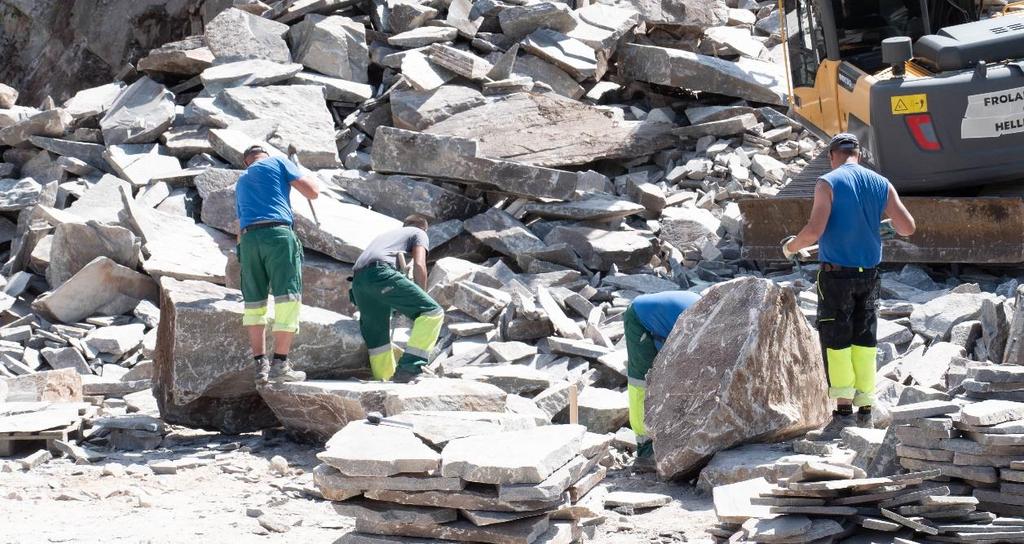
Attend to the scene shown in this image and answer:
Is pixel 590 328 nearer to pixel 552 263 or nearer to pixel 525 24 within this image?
pixel 552 263

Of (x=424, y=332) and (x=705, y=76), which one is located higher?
(x=705, y=76)

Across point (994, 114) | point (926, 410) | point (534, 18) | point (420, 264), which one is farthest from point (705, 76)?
point (926, 410)

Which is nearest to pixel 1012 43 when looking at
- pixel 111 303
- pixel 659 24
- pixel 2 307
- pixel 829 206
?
pixel 829 206

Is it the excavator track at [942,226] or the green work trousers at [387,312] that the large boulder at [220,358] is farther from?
the excavator track at [942,226]

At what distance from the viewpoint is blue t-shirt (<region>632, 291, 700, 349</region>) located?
6391mm

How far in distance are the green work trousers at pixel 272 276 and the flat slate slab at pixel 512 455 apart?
2308 millimetres

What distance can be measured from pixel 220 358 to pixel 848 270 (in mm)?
3589

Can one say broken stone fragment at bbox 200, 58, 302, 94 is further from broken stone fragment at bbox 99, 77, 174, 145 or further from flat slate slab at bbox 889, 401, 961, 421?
flat slate slab at bbox 889, 401, 961, 421

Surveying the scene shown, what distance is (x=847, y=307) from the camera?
6023mm

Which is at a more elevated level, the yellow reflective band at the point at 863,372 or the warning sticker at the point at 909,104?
the warning sticker at the point at 909,104

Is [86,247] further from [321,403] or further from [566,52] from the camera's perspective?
[566,52]

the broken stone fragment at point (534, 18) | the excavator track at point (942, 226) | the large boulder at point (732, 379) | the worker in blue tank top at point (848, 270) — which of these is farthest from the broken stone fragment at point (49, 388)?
the broken stone fragment at point (534, 18)

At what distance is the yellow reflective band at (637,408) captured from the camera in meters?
6.46

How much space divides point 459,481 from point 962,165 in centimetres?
528
